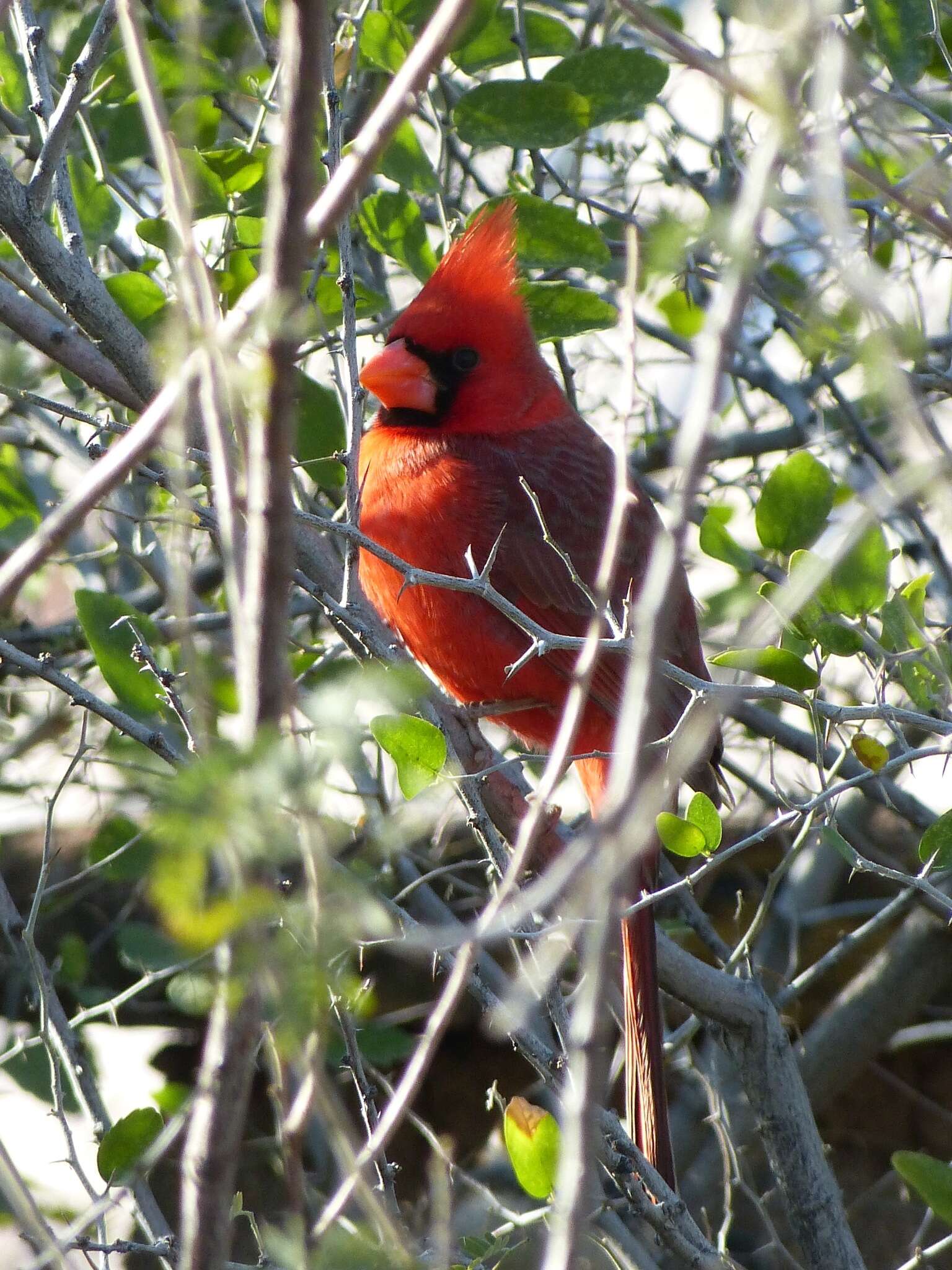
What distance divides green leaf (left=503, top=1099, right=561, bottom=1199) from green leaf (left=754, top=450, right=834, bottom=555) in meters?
0.80

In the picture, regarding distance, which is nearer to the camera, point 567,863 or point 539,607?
point 567,863

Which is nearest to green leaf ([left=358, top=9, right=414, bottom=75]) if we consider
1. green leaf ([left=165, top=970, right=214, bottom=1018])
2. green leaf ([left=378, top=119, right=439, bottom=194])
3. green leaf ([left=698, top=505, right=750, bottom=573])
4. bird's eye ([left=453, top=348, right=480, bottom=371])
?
green leaf ([left=378, top=119, right=439, bottom=194])

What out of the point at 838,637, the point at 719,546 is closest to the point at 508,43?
the point at 719,546

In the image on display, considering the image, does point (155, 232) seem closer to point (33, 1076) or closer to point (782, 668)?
point (782, 668)

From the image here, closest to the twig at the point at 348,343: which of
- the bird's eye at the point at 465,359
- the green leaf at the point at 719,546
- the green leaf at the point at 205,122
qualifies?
the green leaf at the point at 719,546

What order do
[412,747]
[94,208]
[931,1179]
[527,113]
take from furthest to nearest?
[94,208] < [527,113] < [931,1179] < [412,747]

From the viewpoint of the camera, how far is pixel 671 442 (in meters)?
3.30

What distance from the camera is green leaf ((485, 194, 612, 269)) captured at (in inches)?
89.4

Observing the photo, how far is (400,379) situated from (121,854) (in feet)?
3.48

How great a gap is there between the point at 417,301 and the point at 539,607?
66 centimetres

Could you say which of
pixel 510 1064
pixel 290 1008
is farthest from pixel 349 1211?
pixel 290 1008

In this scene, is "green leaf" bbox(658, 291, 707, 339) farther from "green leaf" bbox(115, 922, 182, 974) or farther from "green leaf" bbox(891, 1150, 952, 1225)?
"green leaf" bbox(891, 1150, 952, 1225)

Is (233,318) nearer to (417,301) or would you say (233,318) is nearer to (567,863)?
(567,863)

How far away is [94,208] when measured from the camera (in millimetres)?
2361
